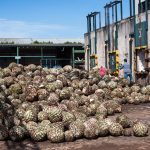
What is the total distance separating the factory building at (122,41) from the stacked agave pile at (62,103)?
6248 millimetres

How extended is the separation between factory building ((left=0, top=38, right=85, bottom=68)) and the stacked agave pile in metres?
27.8

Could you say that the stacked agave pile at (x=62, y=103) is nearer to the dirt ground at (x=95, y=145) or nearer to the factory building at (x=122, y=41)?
the dirt ground at (x=95, y=145)

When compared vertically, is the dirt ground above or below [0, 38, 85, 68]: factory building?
below

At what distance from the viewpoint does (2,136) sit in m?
10.1

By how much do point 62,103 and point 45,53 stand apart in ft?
121

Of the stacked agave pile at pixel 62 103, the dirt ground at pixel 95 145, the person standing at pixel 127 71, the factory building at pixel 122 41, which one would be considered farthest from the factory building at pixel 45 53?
the dirt ground at pixel 95 145

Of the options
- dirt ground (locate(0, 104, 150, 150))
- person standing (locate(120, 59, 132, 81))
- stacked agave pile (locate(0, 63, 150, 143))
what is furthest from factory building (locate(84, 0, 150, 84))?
dirt ground (locate(0, 104, 150, 150))

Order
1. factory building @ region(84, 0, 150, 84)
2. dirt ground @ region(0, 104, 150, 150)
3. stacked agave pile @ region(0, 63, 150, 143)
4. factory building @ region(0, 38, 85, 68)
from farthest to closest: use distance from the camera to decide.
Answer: factory building @ region(0, 38, 85, 68) < factory building @ region(84, 0, 150, 84) < stacked agave pile @ region(0, 63, 150, 143) < dirt ground @ region(0, 104, 150, 150)

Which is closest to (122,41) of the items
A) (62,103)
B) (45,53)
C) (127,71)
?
(127,71)

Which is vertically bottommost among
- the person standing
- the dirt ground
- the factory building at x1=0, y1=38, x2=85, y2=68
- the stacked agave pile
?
the dirt ground

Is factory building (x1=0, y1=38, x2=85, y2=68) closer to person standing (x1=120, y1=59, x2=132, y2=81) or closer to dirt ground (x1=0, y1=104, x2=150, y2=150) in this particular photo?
person standing (x1=120, y1=59, x2=132, y2=81)

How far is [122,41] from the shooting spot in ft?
88.4

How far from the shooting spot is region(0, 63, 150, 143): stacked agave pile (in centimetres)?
1016

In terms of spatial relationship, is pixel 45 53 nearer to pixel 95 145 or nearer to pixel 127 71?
pixel 127 71
